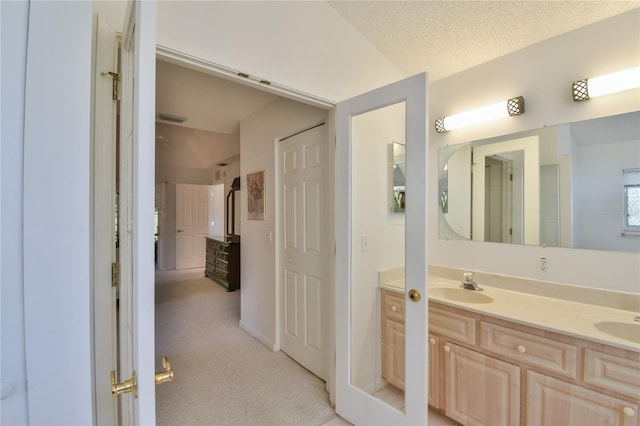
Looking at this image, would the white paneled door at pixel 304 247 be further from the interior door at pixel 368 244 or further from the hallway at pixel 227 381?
the interior door at pixel 368 244

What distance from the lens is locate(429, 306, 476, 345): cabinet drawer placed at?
1.64 m

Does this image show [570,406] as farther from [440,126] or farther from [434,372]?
[440,126]

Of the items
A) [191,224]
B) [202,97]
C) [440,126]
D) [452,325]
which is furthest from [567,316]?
[191,224]

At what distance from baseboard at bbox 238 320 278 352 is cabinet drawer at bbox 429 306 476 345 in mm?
1648

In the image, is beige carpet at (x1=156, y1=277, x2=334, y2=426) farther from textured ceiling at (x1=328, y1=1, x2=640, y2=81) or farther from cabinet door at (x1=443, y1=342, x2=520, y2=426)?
textured ceiling at (x1=328, y1=1, x2=640, y2=81)

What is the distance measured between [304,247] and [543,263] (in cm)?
174

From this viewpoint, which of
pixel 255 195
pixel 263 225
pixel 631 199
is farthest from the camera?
pixel 255 195

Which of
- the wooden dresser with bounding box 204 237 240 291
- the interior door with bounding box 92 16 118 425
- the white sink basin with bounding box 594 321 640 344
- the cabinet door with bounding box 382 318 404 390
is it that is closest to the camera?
the interior door with bounding box 92 16 118 425

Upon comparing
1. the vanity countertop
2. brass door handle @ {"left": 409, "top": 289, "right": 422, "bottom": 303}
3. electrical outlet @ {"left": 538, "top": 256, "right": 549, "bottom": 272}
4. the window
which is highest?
the window

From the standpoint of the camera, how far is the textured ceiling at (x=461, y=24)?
162 cm

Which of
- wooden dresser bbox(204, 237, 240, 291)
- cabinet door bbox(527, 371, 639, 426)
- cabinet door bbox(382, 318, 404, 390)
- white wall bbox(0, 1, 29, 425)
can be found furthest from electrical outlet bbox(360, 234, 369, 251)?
wooden dresser bbox(204, 237, 240, 291)

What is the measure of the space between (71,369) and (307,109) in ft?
7.17

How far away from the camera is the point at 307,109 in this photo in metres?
2.37

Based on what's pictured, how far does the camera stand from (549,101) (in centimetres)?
182
